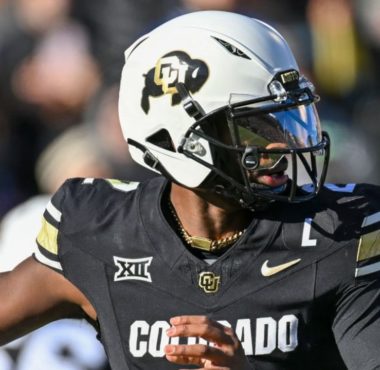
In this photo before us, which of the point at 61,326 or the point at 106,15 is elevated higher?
the point at 106,15

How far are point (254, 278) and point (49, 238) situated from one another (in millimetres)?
618

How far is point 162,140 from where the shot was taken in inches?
140

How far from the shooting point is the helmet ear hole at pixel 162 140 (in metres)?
3.54

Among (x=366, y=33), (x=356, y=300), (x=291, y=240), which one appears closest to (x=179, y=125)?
(x=291, y=240)

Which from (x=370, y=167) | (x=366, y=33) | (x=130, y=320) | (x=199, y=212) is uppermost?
(x=199, y=212)

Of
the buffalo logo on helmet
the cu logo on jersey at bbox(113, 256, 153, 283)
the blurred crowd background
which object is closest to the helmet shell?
the buffalo logo on helmet

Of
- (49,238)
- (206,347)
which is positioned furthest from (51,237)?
(206,347)

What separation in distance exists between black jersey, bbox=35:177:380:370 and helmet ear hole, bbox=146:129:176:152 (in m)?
0.16

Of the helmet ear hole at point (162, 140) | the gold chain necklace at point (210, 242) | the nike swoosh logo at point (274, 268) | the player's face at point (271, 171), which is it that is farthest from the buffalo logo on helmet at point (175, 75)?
the nike swoosh logo at point (274, 268)

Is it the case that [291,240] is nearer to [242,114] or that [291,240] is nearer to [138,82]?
[242,114]

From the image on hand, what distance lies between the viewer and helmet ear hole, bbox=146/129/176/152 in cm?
354

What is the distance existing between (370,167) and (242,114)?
11.6 feet

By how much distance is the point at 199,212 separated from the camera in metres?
3.55

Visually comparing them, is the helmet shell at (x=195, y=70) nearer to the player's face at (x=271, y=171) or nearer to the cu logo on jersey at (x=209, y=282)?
the player's face at (x=271, y=171)
